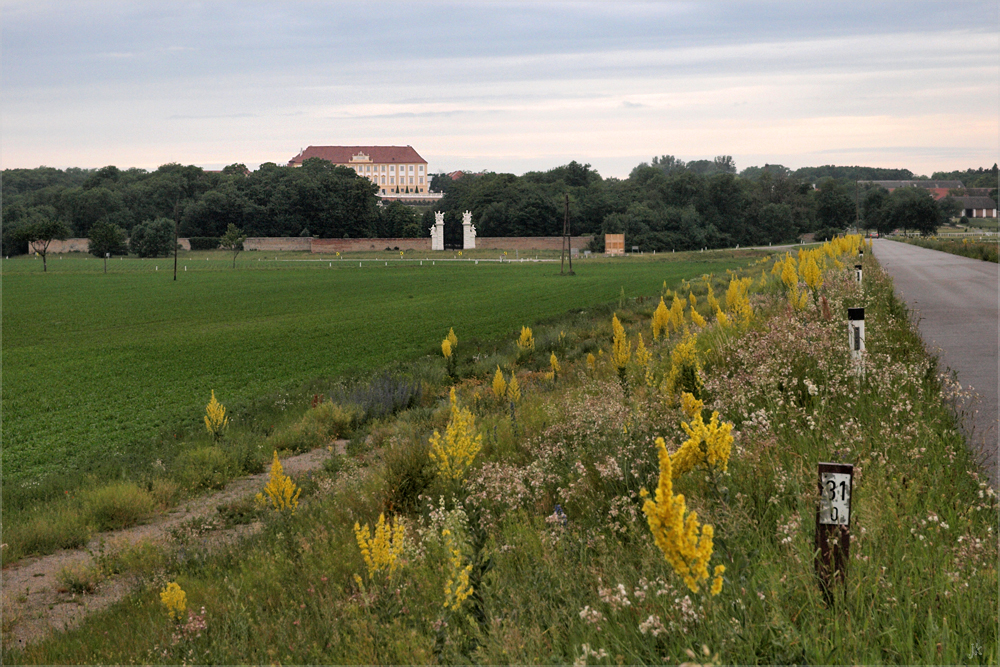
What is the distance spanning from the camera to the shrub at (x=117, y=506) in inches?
392

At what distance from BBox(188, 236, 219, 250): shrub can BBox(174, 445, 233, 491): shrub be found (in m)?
100

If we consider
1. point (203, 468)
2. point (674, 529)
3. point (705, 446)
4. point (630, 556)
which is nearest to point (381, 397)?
point (203, 468)

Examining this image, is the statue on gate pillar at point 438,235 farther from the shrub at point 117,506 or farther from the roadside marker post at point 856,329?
the roadside marker post at point 856,329

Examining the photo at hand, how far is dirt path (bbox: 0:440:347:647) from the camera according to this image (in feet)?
24.2

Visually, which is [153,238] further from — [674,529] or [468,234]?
A: [674,529]

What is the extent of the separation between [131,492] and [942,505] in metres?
8.99

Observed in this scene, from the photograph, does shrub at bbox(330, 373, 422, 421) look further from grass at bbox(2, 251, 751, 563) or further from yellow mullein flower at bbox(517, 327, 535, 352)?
yellow mullein flower at bbox(517, 327, 535, 352)

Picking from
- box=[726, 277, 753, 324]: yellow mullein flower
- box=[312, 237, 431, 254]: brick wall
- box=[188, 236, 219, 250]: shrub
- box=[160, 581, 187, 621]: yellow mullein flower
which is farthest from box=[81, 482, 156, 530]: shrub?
box=[188, 236, 219, 250]: shrub

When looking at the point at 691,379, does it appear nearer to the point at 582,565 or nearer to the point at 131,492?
the point at 582,565

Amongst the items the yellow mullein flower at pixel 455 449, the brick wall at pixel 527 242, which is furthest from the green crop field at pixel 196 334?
the brick wall at pixel 527 242

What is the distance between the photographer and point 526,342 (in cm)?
2084

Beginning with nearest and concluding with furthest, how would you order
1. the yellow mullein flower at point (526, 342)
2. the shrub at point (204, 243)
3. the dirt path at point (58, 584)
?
the dirt path at point (58, 584), the yellow mullein flower at point (526, 342), the shrub at point (204, 243)

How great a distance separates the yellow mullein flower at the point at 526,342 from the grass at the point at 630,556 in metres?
10.1

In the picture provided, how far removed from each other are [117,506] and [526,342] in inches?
477
